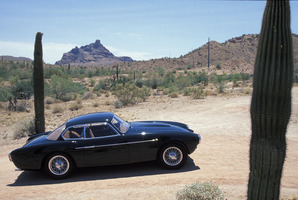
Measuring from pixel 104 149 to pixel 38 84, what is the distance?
549cm

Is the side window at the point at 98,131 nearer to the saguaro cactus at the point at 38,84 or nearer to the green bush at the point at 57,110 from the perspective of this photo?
the saguaro cactus at the point at 38,84

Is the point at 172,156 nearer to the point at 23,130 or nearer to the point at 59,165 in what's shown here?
the point at 59,165

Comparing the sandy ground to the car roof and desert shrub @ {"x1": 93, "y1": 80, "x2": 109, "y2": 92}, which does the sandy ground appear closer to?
the car roof

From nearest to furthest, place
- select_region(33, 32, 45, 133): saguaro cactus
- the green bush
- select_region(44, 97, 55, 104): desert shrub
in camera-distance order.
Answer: select_region(33, 32, 45, 133): saguaro cactus
the green bush
select_region(44, 97, 55, 104): desert shrub

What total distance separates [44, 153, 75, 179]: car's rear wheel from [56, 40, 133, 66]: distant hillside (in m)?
134

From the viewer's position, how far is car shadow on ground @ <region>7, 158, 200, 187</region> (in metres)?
6.13

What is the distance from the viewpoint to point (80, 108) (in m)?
20.5

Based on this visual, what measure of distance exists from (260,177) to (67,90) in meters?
25.7

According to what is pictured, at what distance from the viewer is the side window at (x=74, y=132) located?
6.23 metres

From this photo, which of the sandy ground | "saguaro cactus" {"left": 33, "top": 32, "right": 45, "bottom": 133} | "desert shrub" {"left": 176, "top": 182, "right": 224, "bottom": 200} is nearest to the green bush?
"saguaro cactus" {"left": 33, "top": 32, "right": 45, "bottom": 133}

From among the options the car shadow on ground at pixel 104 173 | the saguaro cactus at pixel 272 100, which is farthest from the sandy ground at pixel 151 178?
the saguaro cactus at pixel 272 100

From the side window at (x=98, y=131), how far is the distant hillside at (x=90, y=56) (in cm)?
13428

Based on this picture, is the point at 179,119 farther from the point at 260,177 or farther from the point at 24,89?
the point at 24,89

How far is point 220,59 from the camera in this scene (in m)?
73.2
